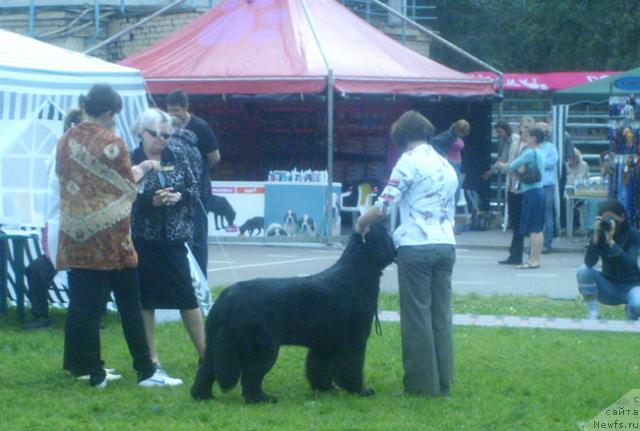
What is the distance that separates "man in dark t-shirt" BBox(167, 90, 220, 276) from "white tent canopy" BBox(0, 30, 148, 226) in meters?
1.21

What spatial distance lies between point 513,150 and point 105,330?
10.7 metres

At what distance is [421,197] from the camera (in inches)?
304

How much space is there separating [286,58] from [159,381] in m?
11.8

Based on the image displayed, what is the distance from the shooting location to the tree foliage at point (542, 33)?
38.9 meters

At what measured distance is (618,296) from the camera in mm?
11148

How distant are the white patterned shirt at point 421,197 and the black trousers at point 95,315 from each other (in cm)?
173

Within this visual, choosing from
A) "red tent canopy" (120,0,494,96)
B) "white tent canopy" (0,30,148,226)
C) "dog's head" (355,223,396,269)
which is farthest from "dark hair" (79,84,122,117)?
"red tent canopy" (120,0,494,96)

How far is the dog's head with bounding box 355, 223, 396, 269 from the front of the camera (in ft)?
25.3

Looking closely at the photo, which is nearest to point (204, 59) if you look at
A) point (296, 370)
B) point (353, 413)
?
point (296, 370)

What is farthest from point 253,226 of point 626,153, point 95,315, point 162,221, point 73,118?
point 95,315

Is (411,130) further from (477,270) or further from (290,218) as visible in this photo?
(290,218)

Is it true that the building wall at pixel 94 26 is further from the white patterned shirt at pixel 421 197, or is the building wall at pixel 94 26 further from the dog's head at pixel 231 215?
the white patterned shirt at pixel 421 197

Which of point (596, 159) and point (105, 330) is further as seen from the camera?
point (596, 159)

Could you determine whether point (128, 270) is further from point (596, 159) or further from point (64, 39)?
Result: point (596, 159)
